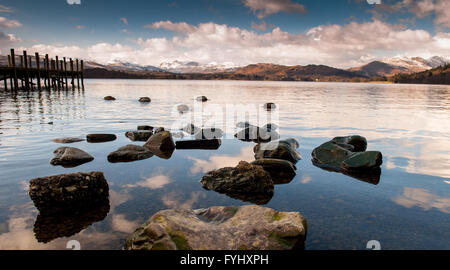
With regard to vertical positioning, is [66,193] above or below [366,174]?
above

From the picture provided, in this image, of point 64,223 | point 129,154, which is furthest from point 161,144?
point 64,223

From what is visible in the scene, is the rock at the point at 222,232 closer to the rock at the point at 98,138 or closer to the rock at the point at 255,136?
the rock at the point at 255,136

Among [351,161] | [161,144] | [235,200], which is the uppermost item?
[161,144]

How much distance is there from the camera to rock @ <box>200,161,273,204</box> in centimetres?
769

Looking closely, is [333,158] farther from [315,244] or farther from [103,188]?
[103,188]

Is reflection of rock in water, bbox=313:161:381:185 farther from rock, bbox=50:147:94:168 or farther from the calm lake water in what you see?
rock, bbox=50:147:94:168

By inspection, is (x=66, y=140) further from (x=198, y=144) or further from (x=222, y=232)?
(x=222, y=232)

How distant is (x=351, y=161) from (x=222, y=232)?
22.3 feet

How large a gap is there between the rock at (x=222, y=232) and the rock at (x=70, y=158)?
6.11 meters

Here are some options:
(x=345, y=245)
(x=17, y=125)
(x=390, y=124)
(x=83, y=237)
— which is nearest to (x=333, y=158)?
(x=345, y=245)

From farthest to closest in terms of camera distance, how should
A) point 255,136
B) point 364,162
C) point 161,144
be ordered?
point 255,136, point 161,144, point 364,162

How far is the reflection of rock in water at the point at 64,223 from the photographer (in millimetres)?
5469

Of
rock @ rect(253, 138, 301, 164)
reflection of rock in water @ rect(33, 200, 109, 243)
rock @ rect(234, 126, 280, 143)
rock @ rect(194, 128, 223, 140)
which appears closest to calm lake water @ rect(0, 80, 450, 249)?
reflection of rock in water @ rect(33, 200, 109, 243)

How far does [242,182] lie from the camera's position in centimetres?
780
